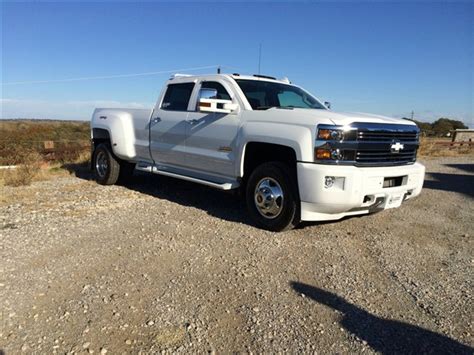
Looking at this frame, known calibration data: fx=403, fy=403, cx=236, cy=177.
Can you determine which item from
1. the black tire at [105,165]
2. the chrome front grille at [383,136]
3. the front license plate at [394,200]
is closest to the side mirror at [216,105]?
the chrome front grille at [383,136]

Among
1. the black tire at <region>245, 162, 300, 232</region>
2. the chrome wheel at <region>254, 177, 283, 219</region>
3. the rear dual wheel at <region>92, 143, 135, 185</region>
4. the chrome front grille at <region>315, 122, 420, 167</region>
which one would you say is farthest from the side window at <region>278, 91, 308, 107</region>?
the rear dual wheel at <region>92, 143, 135, 185</region>

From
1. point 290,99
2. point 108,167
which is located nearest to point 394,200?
point 290,99

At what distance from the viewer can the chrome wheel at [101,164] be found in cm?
767

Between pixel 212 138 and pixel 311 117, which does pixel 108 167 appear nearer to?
pixel 212 138

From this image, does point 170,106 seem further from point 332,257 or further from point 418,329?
point 418,329

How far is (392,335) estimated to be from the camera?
9.17 feet

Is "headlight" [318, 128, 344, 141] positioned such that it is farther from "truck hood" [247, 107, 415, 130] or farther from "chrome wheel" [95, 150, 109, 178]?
"chrome wheel" [95, 150, 109, 178]

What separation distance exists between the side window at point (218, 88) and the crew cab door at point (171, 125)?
0.31 m

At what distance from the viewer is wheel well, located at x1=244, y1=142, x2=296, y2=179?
496 cm

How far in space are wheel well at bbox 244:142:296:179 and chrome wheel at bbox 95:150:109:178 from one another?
341 centimetres

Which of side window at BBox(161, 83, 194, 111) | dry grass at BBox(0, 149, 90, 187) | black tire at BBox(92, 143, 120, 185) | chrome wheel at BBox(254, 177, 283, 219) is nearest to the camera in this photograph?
chrome wheel at BBox(254, 177, 283, 219)

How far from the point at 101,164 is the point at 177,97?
242cm

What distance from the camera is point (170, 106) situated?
6.55m

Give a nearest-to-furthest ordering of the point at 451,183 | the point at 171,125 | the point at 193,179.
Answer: the point at 193,179 < the point at 171,125 < the point at 451,183
